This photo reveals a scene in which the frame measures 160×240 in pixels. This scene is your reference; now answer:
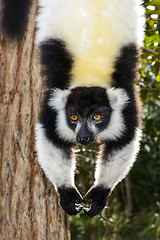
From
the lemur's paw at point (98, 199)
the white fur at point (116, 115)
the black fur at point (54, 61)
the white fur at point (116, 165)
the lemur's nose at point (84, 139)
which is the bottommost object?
the lemur's paw at point (98, 199)

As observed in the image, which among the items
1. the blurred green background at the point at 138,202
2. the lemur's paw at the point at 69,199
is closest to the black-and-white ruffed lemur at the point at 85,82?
the lemur's paw at the point at 69,199

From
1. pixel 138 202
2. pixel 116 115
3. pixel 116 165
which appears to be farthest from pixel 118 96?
Result: pixel 138 202

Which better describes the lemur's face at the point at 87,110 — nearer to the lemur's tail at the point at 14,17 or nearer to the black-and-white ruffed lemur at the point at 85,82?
the black-and-white ruffed lemur at the point at 85,82

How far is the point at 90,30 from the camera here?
2590 mm

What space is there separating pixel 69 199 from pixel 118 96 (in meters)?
0.87

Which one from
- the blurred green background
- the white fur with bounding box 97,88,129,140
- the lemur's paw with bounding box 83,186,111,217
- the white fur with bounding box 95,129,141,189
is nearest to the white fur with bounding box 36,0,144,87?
the white fur with bounding box 97,88,129,140

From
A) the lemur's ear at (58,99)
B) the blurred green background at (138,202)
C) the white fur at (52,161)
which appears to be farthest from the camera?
the blurred green background at (138,202)

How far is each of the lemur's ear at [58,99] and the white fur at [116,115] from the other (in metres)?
0.34

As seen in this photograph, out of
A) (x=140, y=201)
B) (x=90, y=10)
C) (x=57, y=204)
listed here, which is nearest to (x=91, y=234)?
(x=140, y=201)

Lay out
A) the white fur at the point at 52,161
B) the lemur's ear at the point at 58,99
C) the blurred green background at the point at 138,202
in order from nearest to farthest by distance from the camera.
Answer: the white fur at the point at 52,161 < the lemur's ear at the point at 58,99 < the blurred green background at the point at 138,202

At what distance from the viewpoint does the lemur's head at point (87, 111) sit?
2.72 metres

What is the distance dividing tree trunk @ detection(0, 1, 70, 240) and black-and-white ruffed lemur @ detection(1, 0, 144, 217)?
8cm

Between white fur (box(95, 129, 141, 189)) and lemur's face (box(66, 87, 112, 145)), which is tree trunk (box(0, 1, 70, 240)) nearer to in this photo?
lemur's face (box(66, 87, 112, 145))

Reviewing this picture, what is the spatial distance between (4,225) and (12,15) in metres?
1.60
